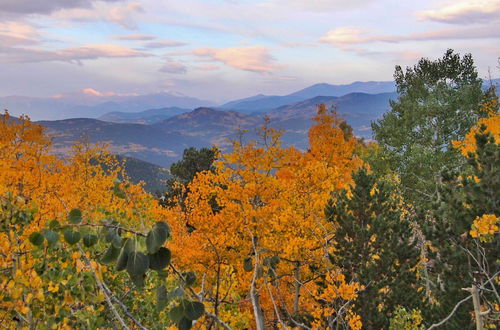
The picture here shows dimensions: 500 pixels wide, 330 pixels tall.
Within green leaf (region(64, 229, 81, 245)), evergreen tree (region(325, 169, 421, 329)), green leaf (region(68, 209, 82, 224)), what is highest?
green leaf (region(68, 209, 82, 224))

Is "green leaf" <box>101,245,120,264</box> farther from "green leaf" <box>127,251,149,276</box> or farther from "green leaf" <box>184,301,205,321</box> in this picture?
"green leaf" <box>184,301,205,321</box>

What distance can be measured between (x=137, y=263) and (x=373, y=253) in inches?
662

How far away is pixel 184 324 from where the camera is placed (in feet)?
7.82

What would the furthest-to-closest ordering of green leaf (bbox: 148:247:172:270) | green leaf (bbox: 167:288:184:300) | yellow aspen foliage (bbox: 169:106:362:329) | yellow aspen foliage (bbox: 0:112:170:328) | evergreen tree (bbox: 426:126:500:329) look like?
yellow aspen foliage (bbox: 169:106:362:329) → evergreen tree (bbox: 426:126:500:329) → yellow aspen foliage (bbox: 0:112:170:328) → green leaf (bbox: 167:288:184:300) → green leaf (bbox: 148:247:172:270)

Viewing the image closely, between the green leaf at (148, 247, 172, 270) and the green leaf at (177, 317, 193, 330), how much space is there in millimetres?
473

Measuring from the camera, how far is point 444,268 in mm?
16125

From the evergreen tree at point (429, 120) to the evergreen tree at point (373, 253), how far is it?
1442 cm

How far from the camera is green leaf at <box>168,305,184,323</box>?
7.59 feet

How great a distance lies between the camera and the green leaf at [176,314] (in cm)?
231

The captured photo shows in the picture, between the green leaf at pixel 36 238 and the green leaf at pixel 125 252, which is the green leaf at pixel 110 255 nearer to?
the green leaf at pixel 125 252

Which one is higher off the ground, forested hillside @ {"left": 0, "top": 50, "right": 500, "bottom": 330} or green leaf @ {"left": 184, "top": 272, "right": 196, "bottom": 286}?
green leaf @ {"left": 184, "top": 272, "right": 196, "bottom": 286}

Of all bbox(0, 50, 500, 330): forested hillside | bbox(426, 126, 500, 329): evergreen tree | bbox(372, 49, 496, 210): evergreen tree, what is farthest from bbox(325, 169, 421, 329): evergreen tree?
bbox(372, 49, 496, 210): evergreen tree

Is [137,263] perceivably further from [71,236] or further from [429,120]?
[429,120]

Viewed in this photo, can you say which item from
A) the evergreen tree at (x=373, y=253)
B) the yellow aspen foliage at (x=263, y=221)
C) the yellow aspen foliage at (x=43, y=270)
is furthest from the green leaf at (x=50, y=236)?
the evergreen tree at (x=373, y=253)
